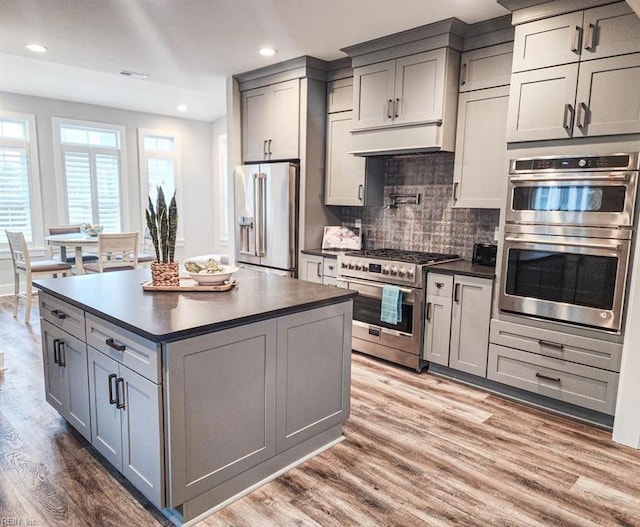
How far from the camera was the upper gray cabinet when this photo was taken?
253cm

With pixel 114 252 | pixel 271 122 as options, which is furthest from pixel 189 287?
pixel 114 252

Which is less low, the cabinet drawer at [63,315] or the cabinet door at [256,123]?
the cabinet door at [256,123]

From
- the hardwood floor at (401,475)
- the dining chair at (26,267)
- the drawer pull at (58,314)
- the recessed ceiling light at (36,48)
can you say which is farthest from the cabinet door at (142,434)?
the dining chair at (26,267)

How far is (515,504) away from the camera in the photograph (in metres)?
2.08

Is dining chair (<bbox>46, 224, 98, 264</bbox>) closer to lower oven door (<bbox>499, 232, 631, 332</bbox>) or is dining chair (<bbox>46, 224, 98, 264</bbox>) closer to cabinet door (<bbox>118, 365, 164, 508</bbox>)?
cabinet door (<bbox>118, 365, 164, 508</bbox>)

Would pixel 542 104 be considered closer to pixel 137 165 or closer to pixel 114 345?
pixel 114 345

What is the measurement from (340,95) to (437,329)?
2339mm

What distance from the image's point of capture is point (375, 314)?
150 inches

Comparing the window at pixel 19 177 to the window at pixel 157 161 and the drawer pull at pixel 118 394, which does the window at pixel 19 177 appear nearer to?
the window at pixel 157 161

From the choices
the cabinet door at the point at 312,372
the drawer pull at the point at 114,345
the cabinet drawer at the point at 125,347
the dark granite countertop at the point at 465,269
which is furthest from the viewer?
the dark granite countertop at the point at 465,269

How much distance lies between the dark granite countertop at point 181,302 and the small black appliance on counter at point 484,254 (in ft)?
5.16

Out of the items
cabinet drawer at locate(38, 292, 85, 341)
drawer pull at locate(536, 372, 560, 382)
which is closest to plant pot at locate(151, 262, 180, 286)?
cabinet drawer at locate(38, 292, 85, 341)

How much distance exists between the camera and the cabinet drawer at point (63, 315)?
2.22 metres

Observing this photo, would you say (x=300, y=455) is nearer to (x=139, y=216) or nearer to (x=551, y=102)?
(x=551, y=102)
